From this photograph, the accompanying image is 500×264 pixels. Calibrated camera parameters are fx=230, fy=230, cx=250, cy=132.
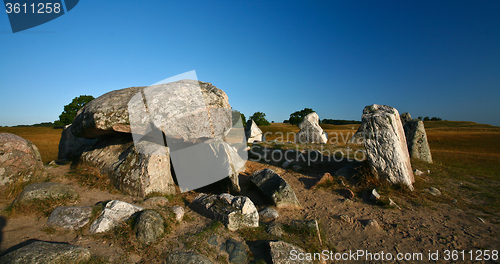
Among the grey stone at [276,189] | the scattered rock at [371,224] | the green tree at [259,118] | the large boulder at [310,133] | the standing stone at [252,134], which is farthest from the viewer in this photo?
the green tree at [259,118]

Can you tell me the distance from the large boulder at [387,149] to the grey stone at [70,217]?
8235 mm

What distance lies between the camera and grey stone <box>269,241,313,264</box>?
4.11 metres

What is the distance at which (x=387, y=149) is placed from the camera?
7750mm

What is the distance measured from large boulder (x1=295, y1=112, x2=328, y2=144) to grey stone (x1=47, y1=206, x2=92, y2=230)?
16.5 meters

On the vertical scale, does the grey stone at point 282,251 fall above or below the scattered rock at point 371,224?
above

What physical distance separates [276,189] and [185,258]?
136 inches

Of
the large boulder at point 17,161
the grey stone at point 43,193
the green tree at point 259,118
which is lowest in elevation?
the grey stone at point 43,193

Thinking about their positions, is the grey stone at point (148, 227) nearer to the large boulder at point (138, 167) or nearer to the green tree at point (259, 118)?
the large boulder at point (138, 167)

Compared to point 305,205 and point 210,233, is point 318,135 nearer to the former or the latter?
point 305,205

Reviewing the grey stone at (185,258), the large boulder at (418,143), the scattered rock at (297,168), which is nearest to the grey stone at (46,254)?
the grey stone at (185,258)

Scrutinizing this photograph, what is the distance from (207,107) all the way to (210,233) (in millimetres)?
3619

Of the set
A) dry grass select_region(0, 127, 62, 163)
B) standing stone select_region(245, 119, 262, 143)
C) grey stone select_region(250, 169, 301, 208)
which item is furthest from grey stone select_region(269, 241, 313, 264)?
standing stone select_region(245, 119, 262, 143)

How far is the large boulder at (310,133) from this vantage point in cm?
1917

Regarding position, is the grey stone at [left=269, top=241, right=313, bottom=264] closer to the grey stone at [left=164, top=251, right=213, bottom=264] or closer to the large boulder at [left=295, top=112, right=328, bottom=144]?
the grey stone at [left=164, top=251, right=213, bottom=264]
